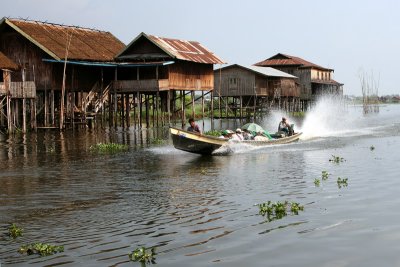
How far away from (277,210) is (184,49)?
105ft

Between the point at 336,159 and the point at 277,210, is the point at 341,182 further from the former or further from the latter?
the point at 336,159

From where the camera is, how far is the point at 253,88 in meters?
60.0

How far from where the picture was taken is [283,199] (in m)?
14.1

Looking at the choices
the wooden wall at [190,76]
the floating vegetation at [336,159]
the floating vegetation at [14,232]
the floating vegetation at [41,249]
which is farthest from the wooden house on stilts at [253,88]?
the floating vegetation at [41,249]

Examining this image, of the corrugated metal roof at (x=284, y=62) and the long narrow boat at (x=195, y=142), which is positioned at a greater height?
the corrugated metal roof at (x=284, y=62)

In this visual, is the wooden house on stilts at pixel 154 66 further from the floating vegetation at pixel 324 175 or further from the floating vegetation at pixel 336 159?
the floating vegetation at pixel 324 175

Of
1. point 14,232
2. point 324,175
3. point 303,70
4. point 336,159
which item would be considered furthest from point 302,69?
point 14,232

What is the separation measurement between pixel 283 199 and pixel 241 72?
46.8 m

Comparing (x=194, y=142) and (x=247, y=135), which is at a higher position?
(x=247, y=135)

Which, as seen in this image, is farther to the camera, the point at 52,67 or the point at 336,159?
the point at 52,67

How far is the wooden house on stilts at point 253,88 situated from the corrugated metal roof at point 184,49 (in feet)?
33.7

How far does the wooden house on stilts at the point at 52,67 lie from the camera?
3728 centimetres

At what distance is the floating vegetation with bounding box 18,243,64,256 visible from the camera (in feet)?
31.9

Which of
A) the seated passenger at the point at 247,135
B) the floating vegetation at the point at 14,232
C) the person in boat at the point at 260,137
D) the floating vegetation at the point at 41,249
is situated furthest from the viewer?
the person in boat at the point at 260,137
